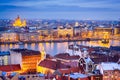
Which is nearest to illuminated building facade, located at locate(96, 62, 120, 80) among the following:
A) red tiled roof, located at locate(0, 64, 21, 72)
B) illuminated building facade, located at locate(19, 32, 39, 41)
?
red tiled roof, located at locate(0, 64, 21, 72)

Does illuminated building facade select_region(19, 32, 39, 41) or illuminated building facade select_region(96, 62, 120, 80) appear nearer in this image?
illuminated building facade select_region(96, 62, 120, 80)

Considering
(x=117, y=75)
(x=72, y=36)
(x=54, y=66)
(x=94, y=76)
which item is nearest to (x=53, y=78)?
(x=94, y=76)

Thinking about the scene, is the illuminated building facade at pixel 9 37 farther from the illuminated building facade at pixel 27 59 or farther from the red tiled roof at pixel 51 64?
the red tiled roof at pixel 51 64

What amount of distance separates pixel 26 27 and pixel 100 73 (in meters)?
14.0

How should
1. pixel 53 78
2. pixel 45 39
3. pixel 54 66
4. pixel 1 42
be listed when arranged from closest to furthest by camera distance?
pixel 53 78 < pixel 54 66 < pixel 1 42 < pixel 45 39

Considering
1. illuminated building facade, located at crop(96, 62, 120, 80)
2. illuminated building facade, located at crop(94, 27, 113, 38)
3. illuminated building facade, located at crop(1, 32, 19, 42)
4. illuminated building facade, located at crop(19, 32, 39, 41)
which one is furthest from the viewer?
illuminated building facade, located at crop(94, 27, 113, 38)

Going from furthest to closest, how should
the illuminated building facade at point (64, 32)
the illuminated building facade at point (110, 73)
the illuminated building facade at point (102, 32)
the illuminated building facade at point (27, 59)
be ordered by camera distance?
1. the illuminated building facade at point (64, 32)
2. the illuminated building facade at point (102, 32)
3. the illuminated building facade at point (27, 59)
4. the illuminated building facade at point (110, 73)

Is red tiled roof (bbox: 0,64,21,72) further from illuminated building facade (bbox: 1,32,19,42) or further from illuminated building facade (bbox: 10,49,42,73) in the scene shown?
illuminated building facade (bbox: 1,32,19,42)

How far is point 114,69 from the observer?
6.02 meters

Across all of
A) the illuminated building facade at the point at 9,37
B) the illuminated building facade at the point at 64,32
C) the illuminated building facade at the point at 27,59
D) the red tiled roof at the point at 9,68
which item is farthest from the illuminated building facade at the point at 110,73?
the illuminated building facade at the point at 64,32

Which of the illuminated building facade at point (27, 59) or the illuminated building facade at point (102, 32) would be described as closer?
the illuminated building facade at point (27, 59)

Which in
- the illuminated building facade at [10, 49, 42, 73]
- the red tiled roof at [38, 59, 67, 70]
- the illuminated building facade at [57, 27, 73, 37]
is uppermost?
the red tiled roof at [38, 59, 67, 70]

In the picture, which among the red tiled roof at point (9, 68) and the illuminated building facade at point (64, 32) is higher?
the red tiled roof at point (9, 68)

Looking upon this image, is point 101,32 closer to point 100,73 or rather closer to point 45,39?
point 45,39
